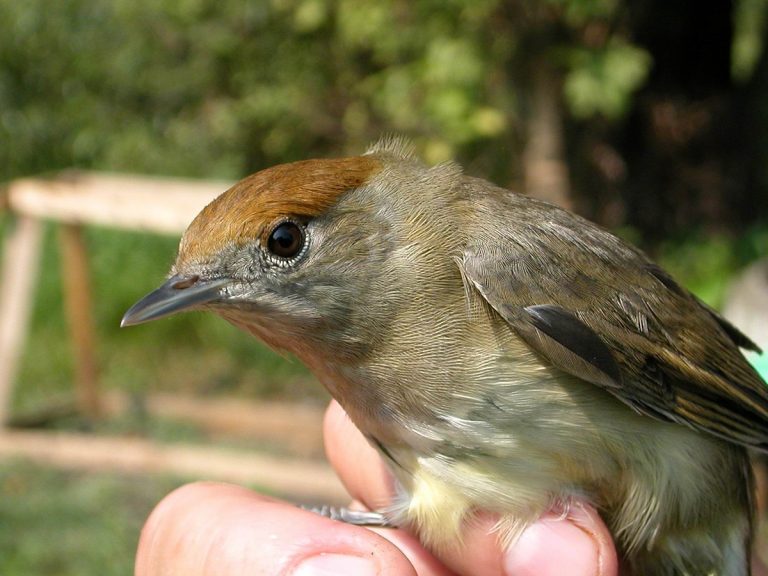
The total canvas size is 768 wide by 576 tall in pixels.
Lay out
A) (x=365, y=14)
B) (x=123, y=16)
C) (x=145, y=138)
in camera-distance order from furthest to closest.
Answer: (x=145, y=138) < (x=123, y=16) < (x=365, y=14)

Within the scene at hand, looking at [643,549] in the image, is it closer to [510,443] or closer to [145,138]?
[510,443]

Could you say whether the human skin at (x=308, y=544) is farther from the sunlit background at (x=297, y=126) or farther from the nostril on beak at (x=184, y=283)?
the sunlit background at (x=297, y=126)

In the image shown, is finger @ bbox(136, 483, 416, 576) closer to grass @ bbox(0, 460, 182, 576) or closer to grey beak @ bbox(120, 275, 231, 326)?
grey beak @ bbox(120, 275, 231, 326)

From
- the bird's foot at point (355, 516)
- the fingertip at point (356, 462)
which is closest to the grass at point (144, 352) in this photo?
the fingertip at point (356, 462)

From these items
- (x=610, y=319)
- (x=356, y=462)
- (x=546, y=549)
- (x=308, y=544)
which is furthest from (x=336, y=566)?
(x=610, y=319)

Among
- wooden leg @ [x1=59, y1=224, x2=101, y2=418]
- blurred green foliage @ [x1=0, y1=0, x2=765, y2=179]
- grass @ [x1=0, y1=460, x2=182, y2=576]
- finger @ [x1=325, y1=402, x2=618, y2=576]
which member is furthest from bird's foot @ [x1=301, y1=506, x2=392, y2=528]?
wooden leg @ [x1=59, y1=224, x2=101, y2=418]

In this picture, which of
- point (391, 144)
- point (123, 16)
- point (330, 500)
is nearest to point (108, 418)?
point (330, 500)

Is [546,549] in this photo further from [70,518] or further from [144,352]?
[144,352]
